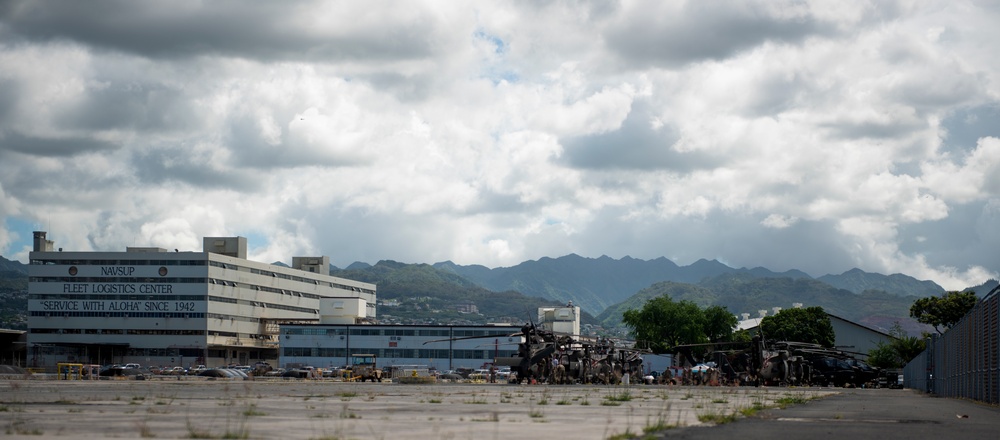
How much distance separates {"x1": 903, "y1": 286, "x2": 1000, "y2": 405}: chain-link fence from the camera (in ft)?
109

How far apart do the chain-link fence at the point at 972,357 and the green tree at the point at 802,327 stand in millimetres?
81546

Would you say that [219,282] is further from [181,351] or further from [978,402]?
[978,402]

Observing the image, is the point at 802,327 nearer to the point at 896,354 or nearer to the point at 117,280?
the point at 896,354

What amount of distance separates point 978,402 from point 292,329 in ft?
477

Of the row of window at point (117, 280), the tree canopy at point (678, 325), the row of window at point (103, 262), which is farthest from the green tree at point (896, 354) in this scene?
the row of window at point (103, 262)

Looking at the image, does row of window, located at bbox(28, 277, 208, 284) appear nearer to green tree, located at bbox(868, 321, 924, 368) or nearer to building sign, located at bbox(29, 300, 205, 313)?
building sign, located at bbox(29, 300, 205, 313)

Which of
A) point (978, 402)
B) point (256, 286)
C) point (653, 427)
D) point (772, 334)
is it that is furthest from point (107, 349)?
point (653, 427)

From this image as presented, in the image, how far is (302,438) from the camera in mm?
16000

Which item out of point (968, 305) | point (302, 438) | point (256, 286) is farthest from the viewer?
point (256, 286)

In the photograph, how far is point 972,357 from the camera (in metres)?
39.5

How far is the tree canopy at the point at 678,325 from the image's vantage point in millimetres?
148500

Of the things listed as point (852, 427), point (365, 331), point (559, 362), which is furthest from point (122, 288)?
point (852, 427)

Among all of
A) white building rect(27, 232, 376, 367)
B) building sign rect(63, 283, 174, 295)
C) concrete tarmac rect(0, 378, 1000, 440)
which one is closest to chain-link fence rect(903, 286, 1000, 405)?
concrete tarmac rect(0, 378, 1000, 440)

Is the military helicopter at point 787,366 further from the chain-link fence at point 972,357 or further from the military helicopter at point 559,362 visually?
the chain-link fence at point 972,357
